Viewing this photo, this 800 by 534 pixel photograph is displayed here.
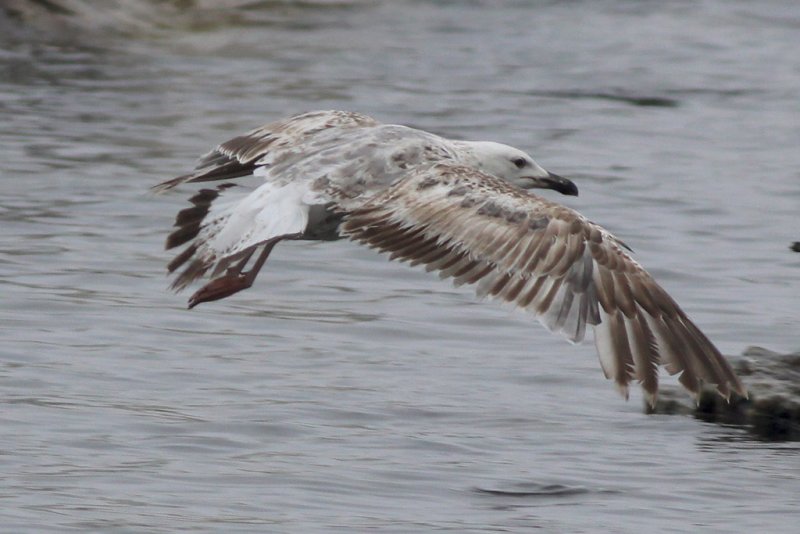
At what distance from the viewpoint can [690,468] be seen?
22.7ft

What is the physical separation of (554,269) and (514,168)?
4.88 ft

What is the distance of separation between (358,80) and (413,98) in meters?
0.85

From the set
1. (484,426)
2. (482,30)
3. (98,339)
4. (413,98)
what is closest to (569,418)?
(484,426)

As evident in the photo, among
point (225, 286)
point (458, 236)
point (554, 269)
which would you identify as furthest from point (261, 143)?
point (554, 269)

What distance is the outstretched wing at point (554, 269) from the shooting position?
654cm

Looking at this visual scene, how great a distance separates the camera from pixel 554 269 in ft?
21.9

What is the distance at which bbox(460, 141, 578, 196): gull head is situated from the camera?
8.01 metres

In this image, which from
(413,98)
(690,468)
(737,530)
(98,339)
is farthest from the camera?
(413,98)

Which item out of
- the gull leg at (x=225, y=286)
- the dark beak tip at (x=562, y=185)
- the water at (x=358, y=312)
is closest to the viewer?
the water at (x=358, y=312)

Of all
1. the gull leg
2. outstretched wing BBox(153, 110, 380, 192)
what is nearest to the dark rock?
the gull leg

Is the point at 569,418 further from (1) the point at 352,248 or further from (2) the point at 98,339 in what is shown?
(1) the point at 352,248

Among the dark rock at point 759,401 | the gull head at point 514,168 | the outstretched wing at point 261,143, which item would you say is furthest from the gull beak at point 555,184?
the dark rock at point 759,401

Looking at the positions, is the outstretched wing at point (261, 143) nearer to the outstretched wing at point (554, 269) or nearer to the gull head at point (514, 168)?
the gull head at point (514, 168)

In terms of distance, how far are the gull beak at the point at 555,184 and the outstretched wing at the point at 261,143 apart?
772 millimetres
